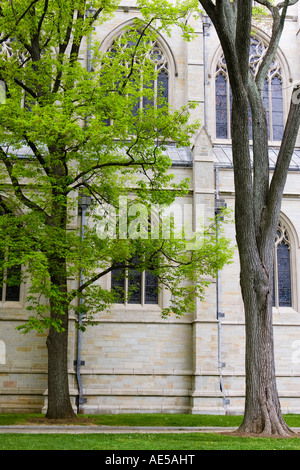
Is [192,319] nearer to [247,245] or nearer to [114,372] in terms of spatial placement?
[114,372]

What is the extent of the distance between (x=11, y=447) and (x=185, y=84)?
52.3 ft

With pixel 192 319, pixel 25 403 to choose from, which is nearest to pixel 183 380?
pixel 192 319

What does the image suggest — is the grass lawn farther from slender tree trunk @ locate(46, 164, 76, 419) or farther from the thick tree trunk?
slender tree trunk @ locate(46, 164, 76, 419)

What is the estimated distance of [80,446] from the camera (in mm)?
9453

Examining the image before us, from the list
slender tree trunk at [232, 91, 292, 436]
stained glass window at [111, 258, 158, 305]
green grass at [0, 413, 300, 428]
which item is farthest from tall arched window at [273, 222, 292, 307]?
slender tree trunk at [232, 91, 292, 436]

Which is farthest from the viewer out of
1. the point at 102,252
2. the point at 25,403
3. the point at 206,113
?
the point at 206,113

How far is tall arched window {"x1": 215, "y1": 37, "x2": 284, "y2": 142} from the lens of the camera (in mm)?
22531

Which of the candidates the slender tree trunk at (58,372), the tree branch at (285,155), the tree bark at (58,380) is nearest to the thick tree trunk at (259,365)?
the tree branch at (285,155)

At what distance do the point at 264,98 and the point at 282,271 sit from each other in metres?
7.13

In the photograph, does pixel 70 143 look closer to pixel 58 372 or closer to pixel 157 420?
pixel 58 372

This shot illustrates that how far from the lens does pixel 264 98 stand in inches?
904

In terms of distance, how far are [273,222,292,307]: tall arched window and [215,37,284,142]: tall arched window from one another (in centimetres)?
447

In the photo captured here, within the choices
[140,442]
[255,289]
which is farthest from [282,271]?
[140,442]

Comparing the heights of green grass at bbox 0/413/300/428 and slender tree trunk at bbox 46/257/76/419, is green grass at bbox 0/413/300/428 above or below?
below
